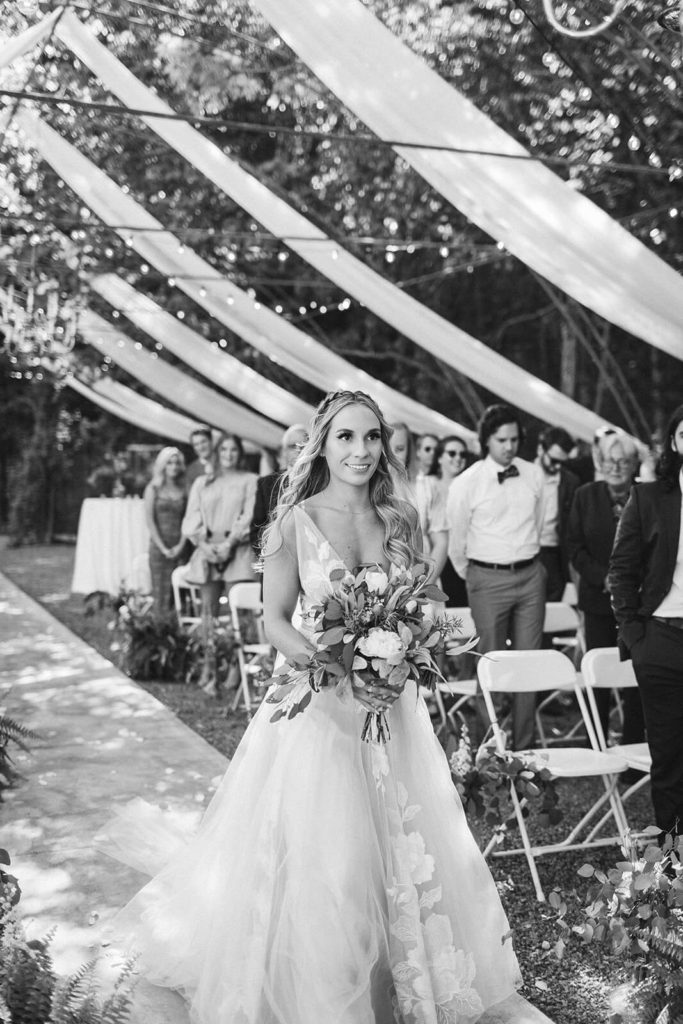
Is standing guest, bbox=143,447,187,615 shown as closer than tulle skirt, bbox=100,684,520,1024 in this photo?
No

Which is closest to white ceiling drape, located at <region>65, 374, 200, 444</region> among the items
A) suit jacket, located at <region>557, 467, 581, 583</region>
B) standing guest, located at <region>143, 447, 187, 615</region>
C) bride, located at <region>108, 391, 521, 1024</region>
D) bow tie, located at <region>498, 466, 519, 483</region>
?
standing guest, located at <region>143, 447, 187, 615</region>

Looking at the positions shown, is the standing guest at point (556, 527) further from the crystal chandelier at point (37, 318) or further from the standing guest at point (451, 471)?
the crystal chandelier at point (37, 318)

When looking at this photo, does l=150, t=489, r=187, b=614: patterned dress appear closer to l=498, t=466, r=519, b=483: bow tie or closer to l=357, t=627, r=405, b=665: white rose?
l=498, t=466, r=519, b=483: bow tie

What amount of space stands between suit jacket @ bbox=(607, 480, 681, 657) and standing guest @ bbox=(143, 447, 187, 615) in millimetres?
5719

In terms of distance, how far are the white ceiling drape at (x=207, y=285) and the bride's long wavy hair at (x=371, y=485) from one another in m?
6.28

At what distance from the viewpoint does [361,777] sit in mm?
3188

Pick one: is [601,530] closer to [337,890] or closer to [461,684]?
[461,684]

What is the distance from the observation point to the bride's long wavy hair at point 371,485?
11.2 feet

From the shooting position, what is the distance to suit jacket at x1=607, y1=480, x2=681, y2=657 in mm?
4461

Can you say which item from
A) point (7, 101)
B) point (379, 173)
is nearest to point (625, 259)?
point (7, 101)

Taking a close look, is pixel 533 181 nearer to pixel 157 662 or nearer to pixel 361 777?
pixel 361 777

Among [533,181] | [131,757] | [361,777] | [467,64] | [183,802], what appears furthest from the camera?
[467,64]

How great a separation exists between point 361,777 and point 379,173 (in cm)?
1114

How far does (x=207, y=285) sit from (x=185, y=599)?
2.93 m
